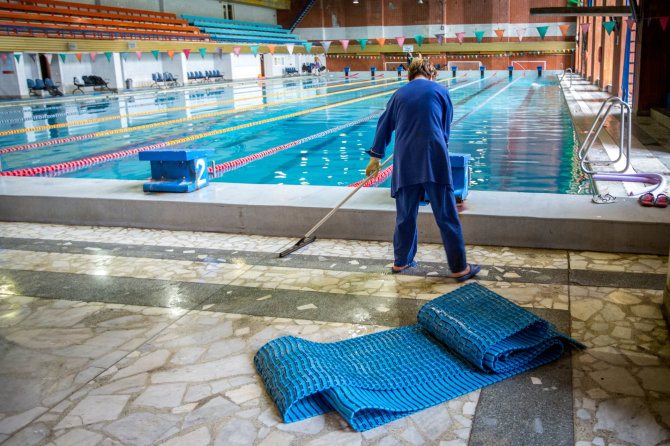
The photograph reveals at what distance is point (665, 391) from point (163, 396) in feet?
6.87

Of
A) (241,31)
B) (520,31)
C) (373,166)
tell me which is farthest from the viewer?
(520,31)

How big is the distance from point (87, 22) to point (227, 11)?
45.1 feet

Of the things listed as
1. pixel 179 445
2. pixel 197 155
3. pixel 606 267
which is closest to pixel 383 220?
pixel 606 267

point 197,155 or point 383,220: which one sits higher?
point 197,155

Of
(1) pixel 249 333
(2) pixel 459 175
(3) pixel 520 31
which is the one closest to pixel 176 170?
(2) pixel 459 175

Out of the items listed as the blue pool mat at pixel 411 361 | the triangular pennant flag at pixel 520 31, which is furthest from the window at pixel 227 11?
the blue pool mat at pixel 411 361

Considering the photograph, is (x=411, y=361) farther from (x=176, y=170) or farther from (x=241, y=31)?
(x=241, y=31)

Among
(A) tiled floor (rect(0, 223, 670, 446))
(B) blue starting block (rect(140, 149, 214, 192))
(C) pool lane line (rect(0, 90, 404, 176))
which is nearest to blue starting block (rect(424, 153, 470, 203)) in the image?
(A) tiled floor (rect(0, 223, 670, 446))

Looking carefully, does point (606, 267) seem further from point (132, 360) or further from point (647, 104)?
point (647, 104)

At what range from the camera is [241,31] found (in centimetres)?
3575

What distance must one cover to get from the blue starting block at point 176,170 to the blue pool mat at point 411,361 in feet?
10.3

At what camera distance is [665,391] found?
96.1 inches

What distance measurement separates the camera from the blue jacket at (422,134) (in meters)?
3.67

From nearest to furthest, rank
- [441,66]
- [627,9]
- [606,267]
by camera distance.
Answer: [606,267]
[627,9]
[441,66]
